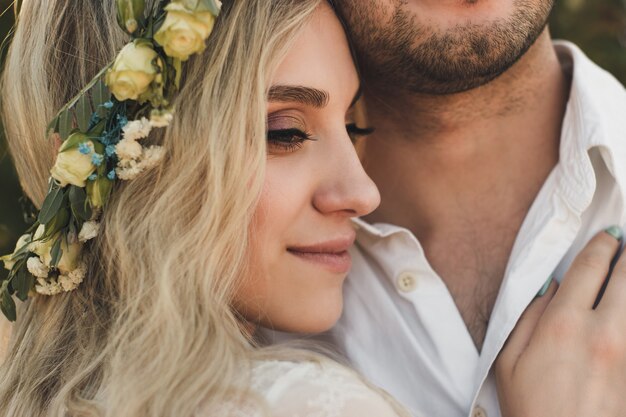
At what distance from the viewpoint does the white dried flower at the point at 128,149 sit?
1792 millimetres

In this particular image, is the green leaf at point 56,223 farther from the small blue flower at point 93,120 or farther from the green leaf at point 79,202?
the small blue flower at point 93,120

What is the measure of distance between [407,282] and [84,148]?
1.10 meters

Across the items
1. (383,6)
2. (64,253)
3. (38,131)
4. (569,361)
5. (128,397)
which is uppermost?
(383,6)

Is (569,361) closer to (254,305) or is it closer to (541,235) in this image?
(541,235)

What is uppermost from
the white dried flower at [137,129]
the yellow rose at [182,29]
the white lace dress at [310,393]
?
the yellow rose at [182,29]

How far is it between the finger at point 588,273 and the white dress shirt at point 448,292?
0.06 meters

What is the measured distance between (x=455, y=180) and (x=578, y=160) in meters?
0.48

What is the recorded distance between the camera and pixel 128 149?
1.79 meters

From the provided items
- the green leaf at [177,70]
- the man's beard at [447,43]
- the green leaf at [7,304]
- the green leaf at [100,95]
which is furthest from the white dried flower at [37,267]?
the man's beard at [447,43]

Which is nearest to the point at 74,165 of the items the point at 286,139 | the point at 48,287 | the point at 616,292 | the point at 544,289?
the point at 48,287

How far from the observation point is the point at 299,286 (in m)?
2.13

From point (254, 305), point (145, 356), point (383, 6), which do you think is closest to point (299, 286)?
point (254, 305)

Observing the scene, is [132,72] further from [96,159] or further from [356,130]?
[356,130]

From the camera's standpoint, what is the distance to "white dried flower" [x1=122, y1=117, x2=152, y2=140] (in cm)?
178
